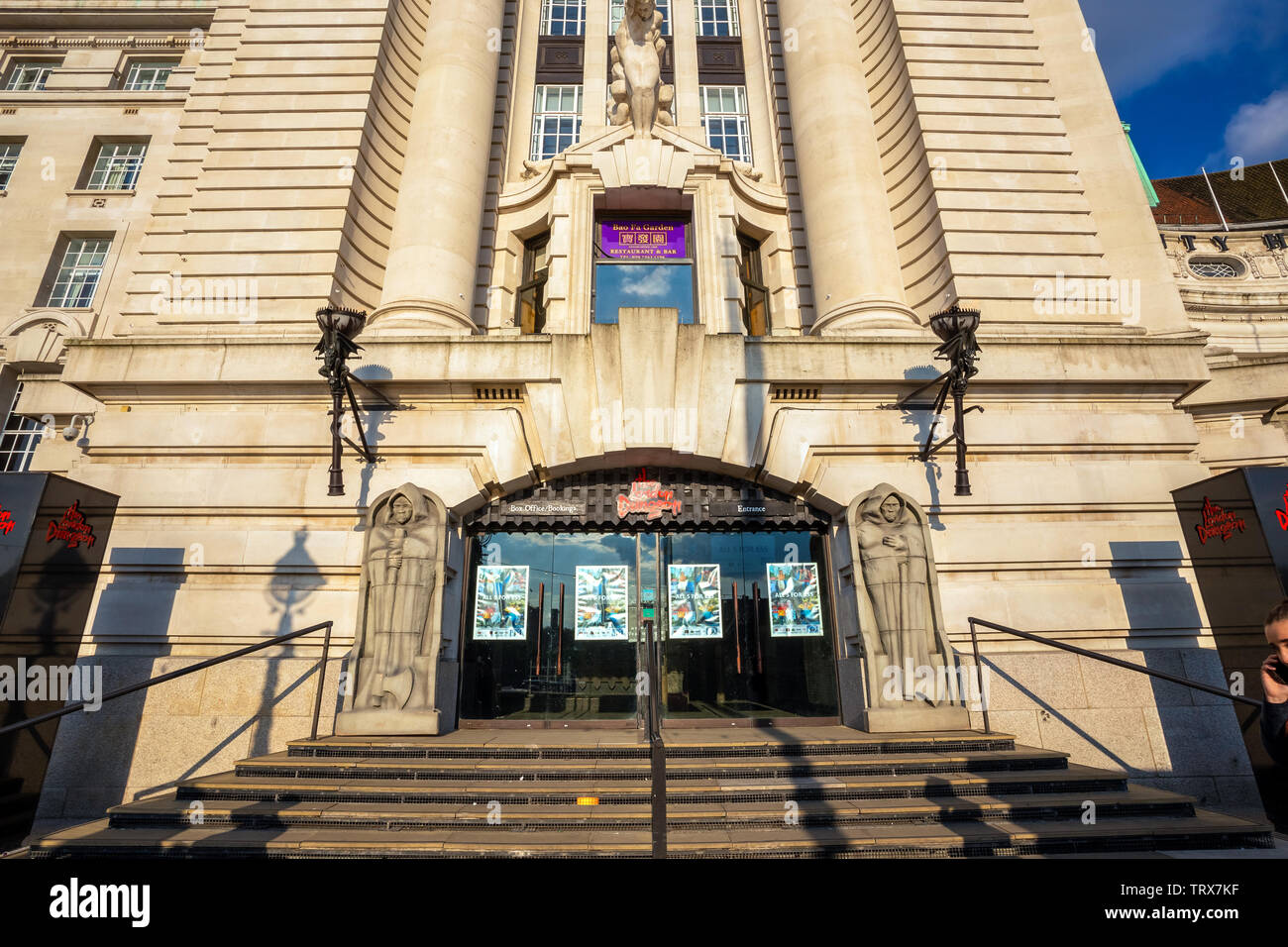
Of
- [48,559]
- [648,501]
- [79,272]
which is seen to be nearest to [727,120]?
[648,501]

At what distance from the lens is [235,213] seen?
1157 cm

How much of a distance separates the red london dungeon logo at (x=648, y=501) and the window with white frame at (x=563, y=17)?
13568mm

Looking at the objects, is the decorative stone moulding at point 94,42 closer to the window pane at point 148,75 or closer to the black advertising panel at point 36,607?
the window pane at point 148,75

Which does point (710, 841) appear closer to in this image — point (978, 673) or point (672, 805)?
point (672, 805)

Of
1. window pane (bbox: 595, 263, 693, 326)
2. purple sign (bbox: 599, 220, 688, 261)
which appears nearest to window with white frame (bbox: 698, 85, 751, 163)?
purple sign (bbox: 599, 220, 688, 261)

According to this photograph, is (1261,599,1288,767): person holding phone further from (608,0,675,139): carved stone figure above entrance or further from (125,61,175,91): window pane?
(125,61,175,91): window pane

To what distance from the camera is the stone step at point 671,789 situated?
19.7ft

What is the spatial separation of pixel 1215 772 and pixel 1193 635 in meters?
1.87

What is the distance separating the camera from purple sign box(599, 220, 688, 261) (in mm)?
12664

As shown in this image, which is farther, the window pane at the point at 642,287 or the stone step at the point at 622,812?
the window pane at the point at 642,287

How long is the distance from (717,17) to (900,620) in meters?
16.9

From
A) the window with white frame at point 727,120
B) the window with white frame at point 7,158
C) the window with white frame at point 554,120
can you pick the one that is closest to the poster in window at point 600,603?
the window with white frame at point 554,120
